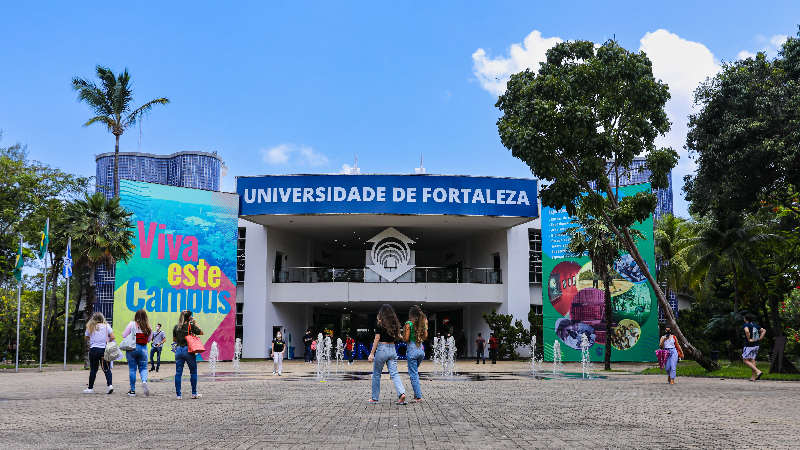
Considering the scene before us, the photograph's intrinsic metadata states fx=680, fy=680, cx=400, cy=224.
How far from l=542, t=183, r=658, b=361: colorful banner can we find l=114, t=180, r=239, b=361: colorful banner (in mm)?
16531

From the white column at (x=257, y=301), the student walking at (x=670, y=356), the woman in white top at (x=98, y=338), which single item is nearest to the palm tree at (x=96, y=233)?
the white column at (x=257, y=301)

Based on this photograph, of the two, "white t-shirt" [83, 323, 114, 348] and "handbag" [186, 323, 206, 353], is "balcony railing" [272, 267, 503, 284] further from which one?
"handbag" [186, 323, 206, 353]

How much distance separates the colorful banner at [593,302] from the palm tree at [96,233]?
20356mm

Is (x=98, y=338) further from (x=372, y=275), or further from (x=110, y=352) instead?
(x=372, y=275)

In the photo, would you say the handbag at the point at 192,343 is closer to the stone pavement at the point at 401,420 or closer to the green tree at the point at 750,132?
the stone pavement at the point at 401,420

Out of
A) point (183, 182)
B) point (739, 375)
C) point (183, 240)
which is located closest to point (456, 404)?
point (739, 375)

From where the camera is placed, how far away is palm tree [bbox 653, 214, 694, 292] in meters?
46.5

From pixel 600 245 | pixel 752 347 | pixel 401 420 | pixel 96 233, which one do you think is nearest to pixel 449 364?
pixel 600 245

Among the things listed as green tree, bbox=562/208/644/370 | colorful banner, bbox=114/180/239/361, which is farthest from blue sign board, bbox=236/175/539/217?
green tree, bbox=562/208/644/370

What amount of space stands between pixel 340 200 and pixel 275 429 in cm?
2672

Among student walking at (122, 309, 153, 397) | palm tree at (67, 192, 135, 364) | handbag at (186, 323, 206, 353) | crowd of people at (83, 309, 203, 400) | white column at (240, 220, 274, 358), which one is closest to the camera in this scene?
handbag at (186, 323, 206, 353)

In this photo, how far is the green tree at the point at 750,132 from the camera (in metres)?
20.4

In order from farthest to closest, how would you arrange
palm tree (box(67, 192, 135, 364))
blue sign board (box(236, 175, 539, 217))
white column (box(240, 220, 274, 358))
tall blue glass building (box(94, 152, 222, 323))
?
tall blue glass building (box(94, 152, 222, 323)), white column (box(240, 220, 274, 358)), blue sign board (box(236, 175, 539, 217)), palm tree (box(67, 192, 135, 364))

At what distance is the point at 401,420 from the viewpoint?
8578mm
